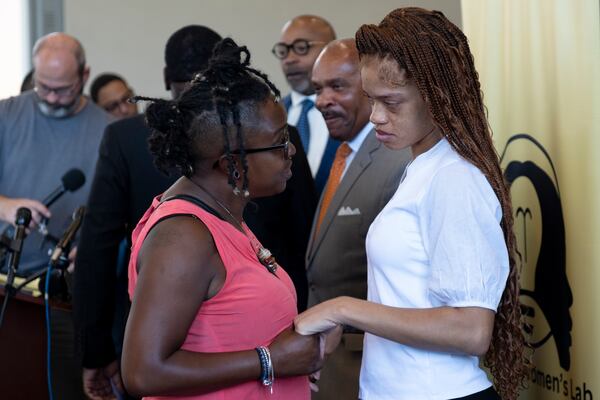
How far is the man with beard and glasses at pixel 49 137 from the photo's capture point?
156 inches

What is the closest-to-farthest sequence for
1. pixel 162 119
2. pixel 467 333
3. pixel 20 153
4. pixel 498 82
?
pixel 467 333 < pixel 162 119 < pixel 498 82 < pixel 20 153

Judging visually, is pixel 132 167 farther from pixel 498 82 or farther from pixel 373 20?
pixel 373 20

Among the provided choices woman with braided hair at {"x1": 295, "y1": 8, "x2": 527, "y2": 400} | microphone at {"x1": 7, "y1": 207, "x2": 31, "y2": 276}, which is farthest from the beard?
woman with braided hair at {"x1": 295, "y1": 8, "x2": 527, "y2": 400}

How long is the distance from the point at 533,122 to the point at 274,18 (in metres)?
4.75

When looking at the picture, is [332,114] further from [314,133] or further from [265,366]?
[265,366]

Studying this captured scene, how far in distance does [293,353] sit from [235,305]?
165 mm

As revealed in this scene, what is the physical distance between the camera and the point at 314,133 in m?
4.43

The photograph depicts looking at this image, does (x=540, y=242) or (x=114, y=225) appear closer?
(x=540, y=242)

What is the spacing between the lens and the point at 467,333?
5.72 ft

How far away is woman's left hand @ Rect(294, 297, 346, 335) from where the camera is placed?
183cm

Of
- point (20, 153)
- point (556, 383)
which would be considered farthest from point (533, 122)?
point (20, 153)

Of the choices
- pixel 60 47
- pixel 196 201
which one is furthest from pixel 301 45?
pixel 196 201

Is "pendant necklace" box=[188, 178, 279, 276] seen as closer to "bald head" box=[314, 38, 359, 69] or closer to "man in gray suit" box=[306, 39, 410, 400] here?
"man in gray suit" box=[306, 39, 410, 400]

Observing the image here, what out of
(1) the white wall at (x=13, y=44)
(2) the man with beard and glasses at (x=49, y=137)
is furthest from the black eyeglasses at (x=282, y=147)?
(1) the white wall at (x=13, y=44)
